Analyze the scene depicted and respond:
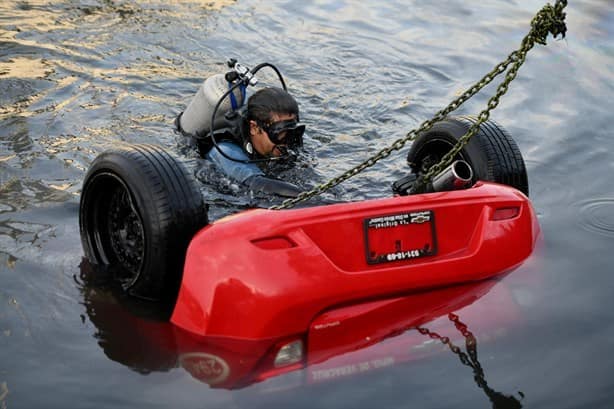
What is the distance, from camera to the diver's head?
270 inches

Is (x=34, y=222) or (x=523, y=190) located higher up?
(x=523, y=190)

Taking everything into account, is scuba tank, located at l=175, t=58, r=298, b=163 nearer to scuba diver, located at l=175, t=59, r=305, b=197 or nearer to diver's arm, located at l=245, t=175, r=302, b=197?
scuba diver, located at l=175, t=59, r=305, b=197

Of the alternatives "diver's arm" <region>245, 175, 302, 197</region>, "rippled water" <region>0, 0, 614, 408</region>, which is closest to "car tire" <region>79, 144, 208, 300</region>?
"rippled water" <region>0, 0, 614, 408</region>

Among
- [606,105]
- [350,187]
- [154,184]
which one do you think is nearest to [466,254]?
[154,184]

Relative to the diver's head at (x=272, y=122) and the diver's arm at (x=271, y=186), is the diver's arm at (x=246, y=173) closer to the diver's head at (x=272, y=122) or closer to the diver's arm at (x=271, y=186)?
the diver's arm at (x=271, y=186)

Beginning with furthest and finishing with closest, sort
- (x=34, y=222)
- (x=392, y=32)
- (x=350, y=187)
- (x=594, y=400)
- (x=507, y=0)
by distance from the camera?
(x=507, y=0) → (x=392, y=32) → (x=350, y=187) → (x=34, y=222) → (x=594, y=400)

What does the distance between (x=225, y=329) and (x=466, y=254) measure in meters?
1.47

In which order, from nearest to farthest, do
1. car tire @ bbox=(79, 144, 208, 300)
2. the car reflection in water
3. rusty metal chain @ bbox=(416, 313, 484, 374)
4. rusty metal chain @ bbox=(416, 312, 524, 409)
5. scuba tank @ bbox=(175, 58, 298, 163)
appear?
rusty metal chain @ bbox=(416, 312, 524, 409), the car reflection in water, rusty metal chain @ bbox=(416, 313, 484, 374), car tire @ bbox=(79, 144, 208, 300), scuba tank @ bbox=(175, 58, 298, 163)

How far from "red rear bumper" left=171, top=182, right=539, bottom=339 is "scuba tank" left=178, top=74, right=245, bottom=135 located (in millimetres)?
2543

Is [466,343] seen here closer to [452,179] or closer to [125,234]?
[452,179]

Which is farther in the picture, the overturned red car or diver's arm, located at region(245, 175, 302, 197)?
diver's arm, located at region(245, 175, 302, 197)

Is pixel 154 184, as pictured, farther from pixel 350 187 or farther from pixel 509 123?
pixel 509 123

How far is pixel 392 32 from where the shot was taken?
→ 38.9ft

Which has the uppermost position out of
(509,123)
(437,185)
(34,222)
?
(437,185)
